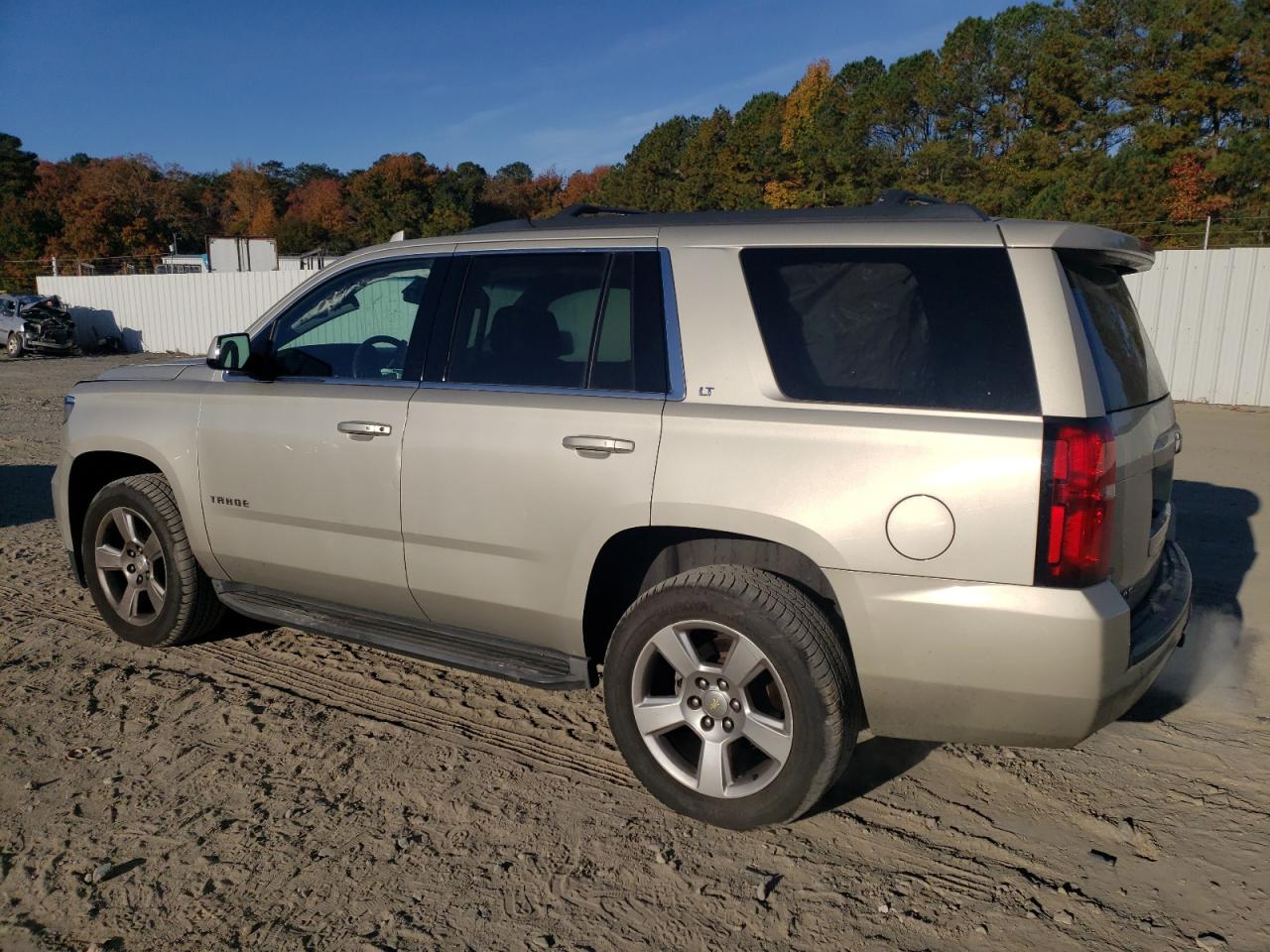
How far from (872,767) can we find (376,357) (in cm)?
260

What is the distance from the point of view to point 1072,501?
8.87 feet

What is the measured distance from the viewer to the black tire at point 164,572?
454 centimetres

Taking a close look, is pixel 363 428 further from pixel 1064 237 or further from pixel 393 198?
pixel 393 198

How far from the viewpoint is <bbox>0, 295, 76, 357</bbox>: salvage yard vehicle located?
25438 mm

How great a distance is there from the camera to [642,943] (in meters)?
2.69

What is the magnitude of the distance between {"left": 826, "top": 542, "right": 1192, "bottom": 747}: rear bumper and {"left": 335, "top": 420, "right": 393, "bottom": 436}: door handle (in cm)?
184

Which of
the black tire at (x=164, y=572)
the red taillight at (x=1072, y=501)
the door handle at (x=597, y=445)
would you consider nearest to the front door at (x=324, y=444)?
the black tire at (x=164, y=572)

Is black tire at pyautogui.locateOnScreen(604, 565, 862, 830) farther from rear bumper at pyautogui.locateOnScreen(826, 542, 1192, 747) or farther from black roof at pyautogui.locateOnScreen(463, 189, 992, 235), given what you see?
black roof at pyautogui.locateOnScreen(463, 189, 992, 235)

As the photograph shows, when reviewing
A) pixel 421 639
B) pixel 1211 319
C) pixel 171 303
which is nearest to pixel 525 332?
pixel 421 639

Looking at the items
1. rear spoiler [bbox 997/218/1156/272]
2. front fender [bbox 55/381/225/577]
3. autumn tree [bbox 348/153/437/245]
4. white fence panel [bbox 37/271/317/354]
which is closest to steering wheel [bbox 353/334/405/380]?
front fender [bbox 55/381/225/577]

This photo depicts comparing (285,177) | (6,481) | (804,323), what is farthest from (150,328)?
(285,177)

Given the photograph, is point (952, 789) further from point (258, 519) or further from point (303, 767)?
point (258, 519)

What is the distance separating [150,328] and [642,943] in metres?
29.9

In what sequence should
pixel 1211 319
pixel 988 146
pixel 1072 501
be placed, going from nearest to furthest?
pixel 1072 501 < pixel 1211 319 < pixel 988 146
